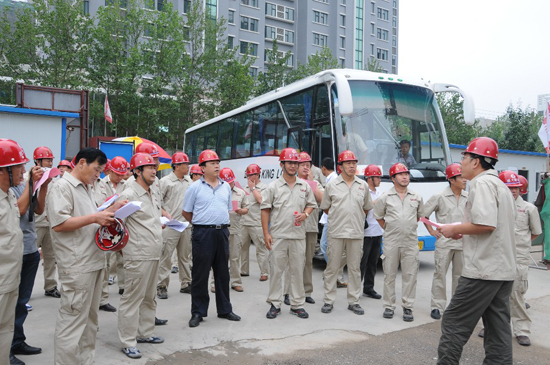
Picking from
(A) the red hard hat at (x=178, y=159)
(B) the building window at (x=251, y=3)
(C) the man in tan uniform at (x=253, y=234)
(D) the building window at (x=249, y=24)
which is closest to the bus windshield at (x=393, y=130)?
(C) the man in tan uniform at (x=253, y=234)

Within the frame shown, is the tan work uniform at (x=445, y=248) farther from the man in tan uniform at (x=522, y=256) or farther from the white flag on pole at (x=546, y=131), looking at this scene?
the white flag on pole at (x=546, y=131)

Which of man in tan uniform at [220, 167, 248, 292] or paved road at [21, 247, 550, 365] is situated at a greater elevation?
man in tan uniform at [220, 167, 248, 292]

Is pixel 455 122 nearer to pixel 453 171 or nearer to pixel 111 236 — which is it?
pixel 453 171

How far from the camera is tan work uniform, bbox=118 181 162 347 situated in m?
4.62

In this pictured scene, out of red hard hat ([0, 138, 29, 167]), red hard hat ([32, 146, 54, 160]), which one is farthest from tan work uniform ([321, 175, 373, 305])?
red hard hat ([32, 146, 54, 160])

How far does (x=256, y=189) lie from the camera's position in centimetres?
871

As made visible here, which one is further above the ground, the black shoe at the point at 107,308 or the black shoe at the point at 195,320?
the black shoe at the point at 195,320

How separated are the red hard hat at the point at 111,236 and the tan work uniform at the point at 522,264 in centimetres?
404

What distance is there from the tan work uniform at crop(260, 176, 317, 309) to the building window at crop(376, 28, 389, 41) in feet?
211

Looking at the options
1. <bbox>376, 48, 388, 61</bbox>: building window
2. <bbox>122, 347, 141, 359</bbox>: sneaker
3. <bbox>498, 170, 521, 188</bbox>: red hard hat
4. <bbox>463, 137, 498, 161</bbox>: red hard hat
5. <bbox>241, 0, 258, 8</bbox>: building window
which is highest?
<bbox>241, 0, 258, 8</bbox>: building window

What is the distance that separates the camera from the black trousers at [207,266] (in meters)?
5.63

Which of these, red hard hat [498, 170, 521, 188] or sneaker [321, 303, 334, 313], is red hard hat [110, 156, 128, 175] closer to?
sneaker [321, 303, 334, 313]

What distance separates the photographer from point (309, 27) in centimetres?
5512

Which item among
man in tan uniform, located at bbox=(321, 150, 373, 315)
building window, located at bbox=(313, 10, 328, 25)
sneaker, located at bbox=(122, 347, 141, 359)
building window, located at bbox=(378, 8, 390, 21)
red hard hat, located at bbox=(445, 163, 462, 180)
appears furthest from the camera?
building window, located at bbox=(378, 8, 390, 21)
